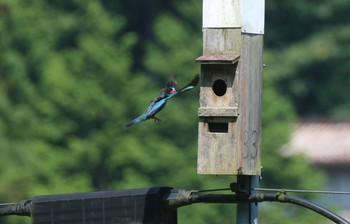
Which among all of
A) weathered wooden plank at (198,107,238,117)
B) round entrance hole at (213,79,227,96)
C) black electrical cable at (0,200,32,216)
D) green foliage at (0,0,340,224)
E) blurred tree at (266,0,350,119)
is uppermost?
blurred tree at (266,0,350,119)

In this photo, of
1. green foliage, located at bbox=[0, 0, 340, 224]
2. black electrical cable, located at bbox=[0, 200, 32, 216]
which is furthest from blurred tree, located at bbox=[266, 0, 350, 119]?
black electrical cable, located at bbox=[0, 200, 32, 216]

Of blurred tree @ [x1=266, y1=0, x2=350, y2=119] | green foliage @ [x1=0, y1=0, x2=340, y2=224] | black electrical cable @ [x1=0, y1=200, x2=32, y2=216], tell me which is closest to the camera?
black electrical cable @ [x1=0, y1=200, x2=32, y2=216]

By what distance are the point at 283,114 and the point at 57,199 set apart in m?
20.6

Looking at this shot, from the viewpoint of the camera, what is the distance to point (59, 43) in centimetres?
3781


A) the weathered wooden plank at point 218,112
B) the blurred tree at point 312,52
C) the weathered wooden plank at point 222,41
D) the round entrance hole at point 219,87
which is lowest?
the weathered wooden plank at point 218,112

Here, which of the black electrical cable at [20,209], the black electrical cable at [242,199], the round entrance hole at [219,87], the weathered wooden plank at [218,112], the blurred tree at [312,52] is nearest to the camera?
the black electrical cable at [242,199]

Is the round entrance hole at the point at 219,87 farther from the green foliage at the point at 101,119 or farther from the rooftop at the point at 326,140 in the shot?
the rooftop at the point at 326,140

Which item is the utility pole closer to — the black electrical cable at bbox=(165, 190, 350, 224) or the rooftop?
the black electrical cable at bbox=(165, 190, 350, 224)

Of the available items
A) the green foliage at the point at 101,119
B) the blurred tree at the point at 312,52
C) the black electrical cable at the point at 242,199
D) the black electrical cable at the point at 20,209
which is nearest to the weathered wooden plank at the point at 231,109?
the black electrical cable at the point at 242,199

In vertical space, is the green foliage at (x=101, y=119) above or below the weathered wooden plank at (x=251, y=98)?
above

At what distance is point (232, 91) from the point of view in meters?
10.5

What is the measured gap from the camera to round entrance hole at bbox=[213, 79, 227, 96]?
10.6m

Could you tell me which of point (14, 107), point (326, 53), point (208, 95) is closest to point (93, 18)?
point (14, 107)

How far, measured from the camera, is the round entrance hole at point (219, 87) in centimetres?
1064
